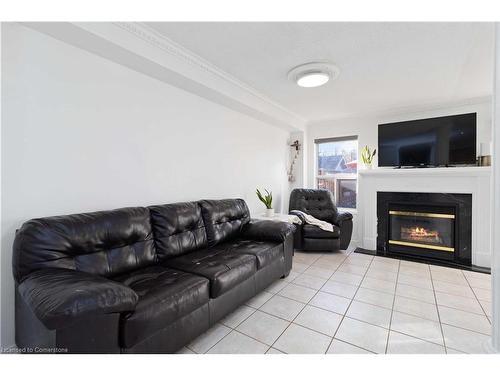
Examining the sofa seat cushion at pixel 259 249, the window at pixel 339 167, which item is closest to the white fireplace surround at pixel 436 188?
the window at pixel 339 167

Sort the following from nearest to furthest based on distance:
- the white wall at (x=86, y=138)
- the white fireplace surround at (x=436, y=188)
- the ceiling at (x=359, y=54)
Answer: the white wall at (x=86, y=138), the ceiling at (x=359, y=54), the white fireplace surround at (x=436, y=188)

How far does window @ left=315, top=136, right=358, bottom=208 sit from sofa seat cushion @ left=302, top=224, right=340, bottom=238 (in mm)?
1134

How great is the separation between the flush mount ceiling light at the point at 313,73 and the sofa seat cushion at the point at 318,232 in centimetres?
208

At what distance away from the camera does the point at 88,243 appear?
1636 millimetres

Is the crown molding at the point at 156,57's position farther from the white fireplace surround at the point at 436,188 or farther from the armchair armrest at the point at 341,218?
the white fireplace surround at the point at 436,188

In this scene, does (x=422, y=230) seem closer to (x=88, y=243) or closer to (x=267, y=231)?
(x=267, y=231)

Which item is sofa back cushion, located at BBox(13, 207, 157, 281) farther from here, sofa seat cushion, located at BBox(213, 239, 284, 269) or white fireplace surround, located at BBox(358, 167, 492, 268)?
white fireplace surround, located at BBox(358, 167, 492, 268)

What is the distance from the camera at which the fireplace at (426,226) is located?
3.34m

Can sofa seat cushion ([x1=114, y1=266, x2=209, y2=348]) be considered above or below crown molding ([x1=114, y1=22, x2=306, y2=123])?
below

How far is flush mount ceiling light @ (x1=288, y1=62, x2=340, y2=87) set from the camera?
246 centimetres

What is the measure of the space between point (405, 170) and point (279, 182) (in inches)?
79.9

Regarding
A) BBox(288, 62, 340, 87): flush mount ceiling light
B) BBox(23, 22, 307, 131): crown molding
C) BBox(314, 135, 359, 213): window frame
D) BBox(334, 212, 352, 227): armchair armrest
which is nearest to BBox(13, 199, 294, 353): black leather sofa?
BBox(23, 22, 307, 131): crown molding

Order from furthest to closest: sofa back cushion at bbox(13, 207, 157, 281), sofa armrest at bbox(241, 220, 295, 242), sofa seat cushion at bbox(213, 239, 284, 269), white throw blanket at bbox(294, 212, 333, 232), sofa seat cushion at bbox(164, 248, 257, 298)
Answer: white throw blanket at bbox(294, 212, 333, 232) < sofa armrest at bbox(241, 220, 295, 242) < sofa seat cushion at bbox(213, 239, 284, 269) < sofa seat cushion at bbox(164, 248, 257, 298) < sofa back cushion at bbox(13, 207, 157, 281)
